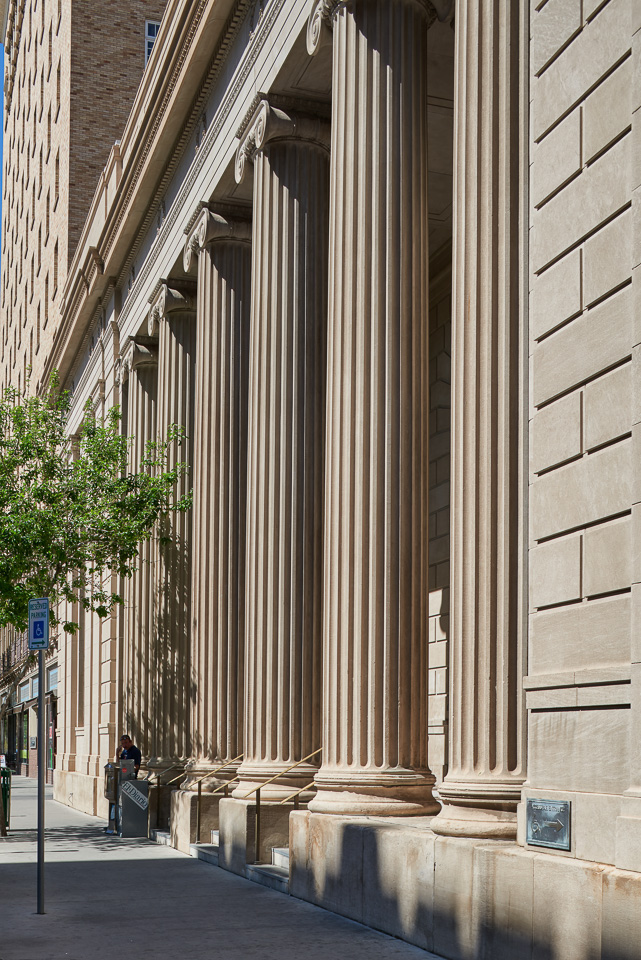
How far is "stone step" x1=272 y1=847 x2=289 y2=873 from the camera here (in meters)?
15.5

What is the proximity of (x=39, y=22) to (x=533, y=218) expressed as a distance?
5079 centimetres

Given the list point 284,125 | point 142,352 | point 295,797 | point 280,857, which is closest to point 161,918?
point 280,857

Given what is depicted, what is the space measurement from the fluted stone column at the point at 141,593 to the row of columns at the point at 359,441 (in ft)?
15.8

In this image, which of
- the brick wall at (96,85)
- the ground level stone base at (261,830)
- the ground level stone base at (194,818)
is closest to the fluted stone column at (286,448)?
the ground level stone base at (261,830)

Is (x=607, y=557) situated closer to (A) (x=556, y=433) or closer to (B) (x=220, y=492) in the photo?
(A) (x=556, y=433)

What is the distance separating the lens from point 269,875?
14.9m

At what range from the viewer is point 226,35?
20.4 meters

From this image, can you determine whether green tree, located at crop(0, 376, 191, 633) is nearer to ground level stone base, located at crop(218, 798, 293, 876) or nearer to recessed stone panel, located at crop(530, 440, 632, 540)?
ground level stone base, located at crop(218, 798, 293, 876)

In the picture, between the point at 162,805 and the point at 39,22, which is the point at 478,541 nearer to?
the point at 162,805

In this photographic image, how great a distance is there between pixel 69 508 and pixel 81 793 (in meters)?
11.4

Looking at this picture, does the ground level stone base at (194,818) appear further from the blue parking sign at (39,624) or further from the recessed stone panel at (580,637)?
the recessed stone panel at (580,637)

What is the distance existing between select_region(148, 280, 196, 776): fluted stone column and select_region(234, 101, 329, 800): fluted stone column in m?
6.85

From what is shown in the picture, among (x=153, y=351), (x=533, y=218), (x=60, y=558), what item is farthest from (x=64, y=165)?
(x=533, y=218)

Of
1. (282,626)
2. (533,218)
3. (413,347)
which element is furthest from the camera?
(282,626)
